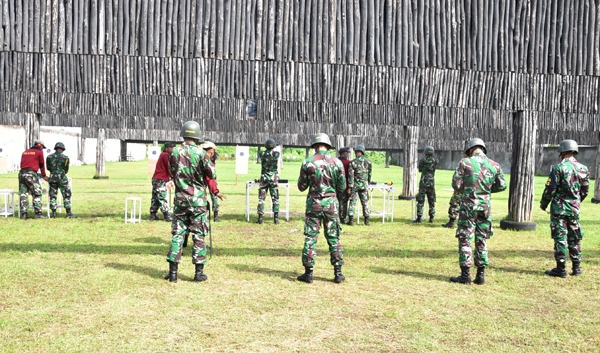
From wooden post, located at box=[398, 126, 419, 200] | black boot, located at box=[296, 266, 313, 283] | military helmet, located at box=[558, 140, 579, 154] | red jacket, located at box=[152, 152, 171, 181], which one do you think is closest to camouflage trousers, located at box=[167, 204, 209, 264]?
black boot, located at box=[296, 266, 313, 283]

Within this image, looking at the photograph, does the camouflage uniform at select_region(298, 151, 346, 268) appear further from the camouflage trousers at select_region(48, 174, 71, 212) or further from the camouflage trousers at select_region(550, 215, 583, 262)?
the camouflage trousers at select_region(48, 174, 71, 212)

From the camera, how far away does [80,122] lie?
947 inches

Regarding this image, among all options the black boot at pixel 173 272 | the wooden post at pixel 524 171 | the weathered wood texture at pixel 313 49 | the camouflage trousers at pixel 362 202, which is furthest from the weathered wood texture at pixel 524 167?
the black boot at pixel 173 272

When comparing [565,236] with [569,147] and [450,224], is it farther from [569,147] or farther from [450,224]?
[450,224]

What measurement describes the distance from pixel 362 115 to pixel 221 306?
14.0m

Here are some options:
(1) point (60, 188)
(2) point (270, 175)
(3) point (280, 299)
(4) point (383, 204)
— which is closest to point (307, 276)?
(3) point (280, 299)

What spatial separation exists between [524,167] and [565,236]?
4.40m

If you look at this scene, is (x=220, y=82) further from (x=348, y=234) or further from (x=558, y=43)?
(x=558, y=43)

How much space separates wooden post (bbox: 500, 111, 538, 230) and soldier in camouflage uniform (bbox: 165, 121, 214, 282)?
780 centimetres

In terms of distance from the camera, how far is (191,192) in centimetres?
645

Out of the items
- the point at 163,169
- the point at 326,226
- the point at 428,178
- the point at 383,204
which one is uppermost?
the point at 163,169

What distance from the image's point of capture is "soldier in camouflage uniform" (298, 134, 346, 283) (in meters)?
6.49

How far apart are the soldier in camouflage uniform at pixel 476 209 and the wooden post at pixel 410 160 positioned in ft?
37.0

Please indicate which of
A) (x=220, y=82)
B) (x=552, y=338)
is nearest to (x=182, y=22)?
(x=220, y=82)
